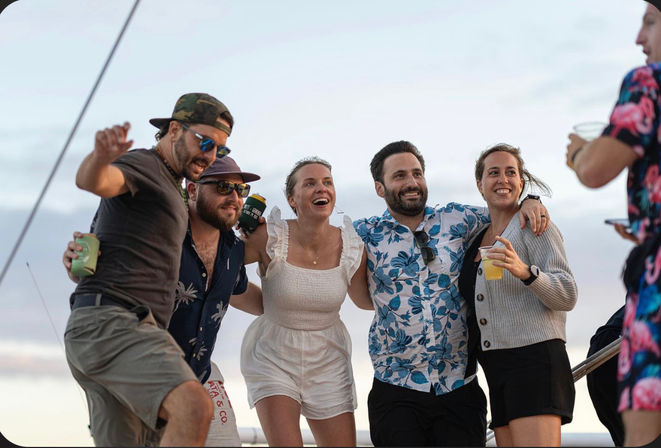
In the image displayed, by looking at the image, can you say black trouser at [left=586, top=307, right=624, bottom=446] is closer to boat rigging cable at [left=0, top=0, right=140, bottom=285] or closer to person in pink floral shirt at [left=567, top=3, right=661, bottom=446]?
person in pink floral shirt at [left=567, top=3, right=661, bottom=446]

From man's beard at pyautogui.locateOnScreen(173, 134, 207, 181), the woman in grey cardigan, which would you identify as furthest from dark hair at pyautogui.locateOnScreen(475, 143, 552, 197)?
man's beard at pyautogui.locateOnScreen(173, 134, 207, 181)

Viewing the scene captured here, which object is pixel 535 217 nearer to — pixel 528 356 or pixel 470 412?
pixel 528 356

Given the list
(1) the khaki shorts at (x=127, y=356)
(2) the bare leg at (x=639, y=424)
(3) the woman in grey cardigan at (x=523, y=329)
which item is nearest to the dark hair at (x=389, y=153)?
(3) the woman in grey cardigan at (x=523, y=329)

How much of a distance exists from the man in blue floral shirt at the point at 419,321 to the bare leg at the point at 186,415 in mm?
1633

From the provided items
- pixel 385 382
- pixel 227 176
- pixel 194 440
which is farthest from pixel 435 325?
pixel 194 440

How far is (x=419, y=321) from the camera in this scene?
4.62 meters

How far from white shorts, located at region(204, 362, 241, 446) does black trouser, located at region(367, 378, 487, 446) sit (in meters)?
0.87

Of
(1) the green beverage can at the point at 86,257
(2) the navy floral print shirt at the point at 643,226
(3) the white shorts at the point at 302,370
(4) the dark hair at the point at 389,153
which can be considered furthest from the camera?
(4) the dark hair at the point at 389,153

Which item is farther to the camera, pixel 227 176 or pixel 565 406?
pixel 227 176

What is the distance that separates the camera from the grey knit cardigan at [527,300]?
4.23 metres

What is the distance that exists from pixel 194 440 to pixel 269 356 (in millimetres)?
1619

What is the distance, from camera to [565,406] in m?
4.22

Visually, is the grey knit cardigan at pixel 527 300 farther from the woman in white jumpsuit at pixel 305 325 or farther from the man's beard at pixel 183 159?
the man's beard at pixel 183 159

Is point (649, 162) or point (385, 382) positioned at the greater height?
point (649, 162)
